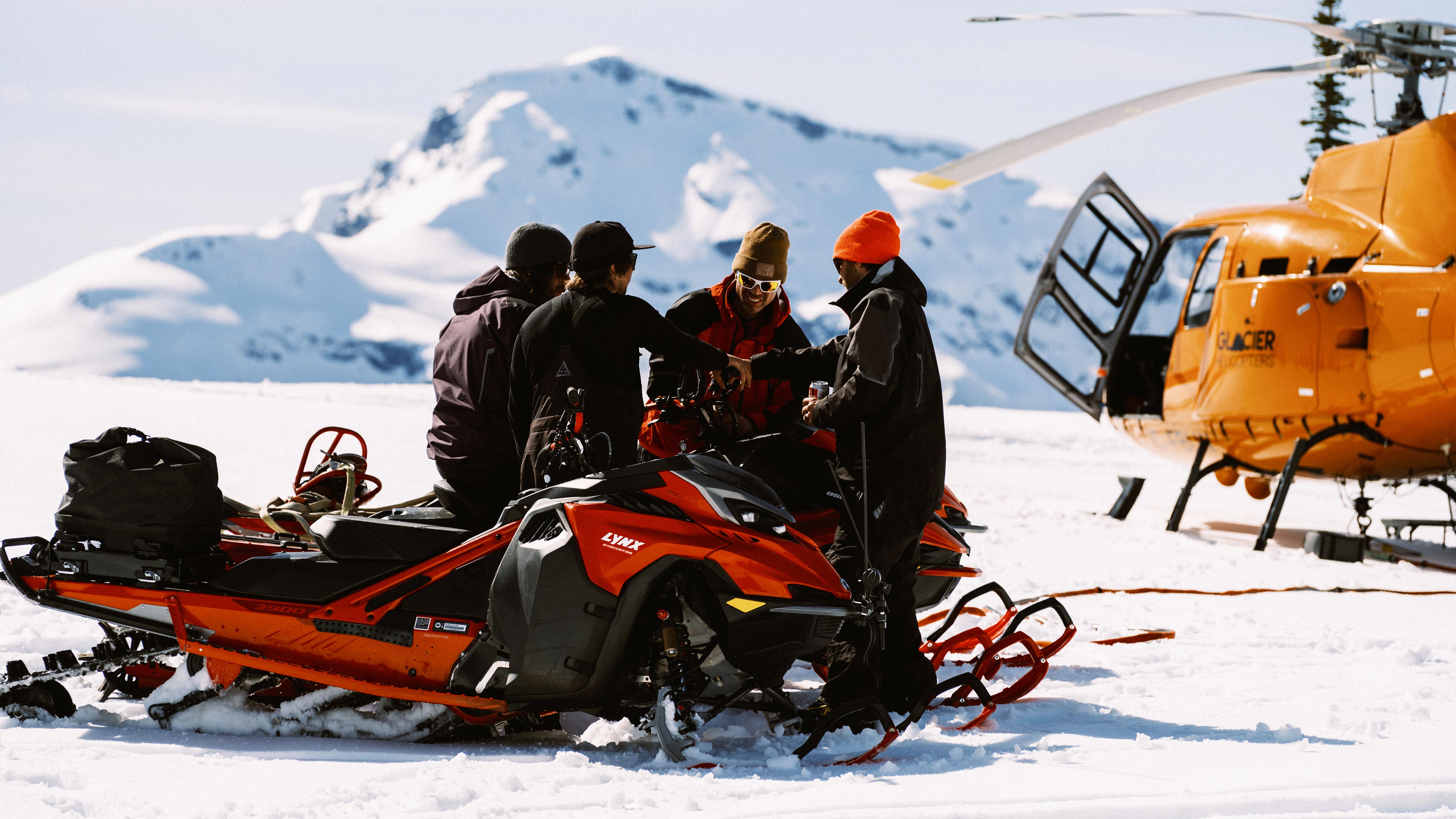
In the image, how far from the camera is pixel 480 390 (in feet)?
14.3

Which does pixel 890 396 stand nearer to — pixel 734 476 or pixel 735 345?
pixel 734 476

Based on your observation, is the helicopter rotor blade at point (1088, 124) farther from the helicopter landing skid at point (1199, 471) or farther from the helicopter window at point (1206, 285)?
the helicopter landing skid at point (1199, 471)

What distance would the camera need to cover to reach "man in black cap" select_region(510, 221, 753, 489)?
13.3 feet

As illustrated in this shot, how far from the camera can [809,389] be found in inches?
195

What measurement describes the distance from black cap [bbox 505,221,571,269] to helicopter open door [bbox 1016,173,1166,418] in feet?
21.8

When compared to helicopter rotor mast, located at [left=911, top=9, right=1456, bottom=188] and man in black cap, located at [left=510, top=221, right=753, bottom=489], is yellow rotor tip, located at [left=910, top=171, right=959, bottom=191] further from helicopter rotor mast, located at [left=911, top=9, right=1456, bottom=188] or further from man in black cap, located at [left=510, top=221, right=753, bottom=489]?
man in black cap, located at [left=510, top=221, right=753, bottom=489]

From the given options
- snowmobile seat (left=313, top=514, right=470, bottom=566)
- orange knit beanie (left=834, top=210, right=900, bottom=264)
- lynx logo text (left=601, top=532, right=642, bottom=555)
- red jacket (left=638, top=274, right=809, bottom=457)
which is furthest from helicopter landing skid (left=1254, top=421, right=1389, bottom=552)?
snowmobile seat (left=313, top=514, right=470, bottom=566)

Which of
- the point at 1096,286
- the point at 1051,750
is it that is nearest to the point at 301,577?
the point at 1051,750

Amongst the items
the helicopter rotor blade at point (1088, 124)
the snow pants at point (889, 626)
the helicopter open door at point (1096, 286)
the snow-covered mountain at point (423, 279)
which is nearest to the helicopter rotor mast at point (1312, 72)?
the helicopter rotor blade at point (1088, 124)

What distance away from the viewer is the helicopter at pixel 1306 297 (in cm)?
882

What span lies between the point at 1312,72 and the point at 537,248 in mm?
6698

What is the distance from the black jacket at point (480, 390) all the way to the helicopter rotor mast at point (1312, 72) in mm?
3946

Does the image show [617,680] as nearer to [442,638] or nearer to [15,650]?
[442,638]

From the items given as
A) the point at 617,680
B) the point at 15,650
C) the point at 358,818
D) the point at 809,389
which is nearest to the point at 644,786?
the point at 617,680
